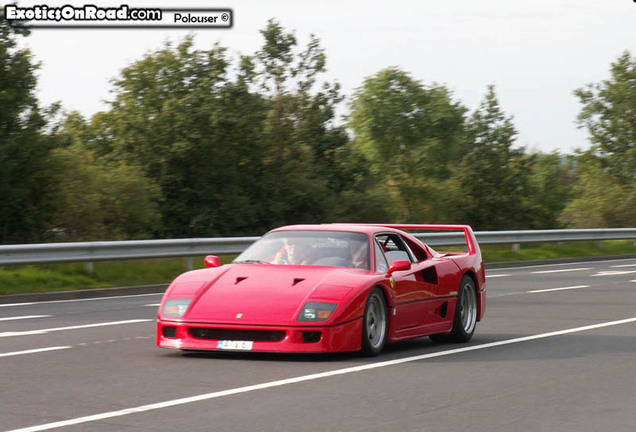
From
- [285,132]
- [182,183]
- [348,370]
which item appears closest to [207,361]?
[348,370]

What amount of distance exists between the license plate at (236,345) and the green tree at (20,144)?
1988 cm

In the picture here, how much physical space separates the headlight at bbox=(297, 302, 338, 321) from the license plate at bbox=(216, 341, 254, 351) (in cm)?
47

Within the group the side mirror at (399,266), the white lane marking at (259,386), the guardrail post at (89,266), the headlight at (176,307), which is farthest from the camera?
the guardrail post at (89,266)

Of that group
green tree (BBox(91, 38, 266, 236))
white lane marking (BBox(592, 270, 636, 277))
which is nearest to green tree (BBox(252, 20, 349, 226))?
green tree (BBox(91, 38, 266, 236))

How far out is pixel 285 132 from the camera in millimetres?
45750

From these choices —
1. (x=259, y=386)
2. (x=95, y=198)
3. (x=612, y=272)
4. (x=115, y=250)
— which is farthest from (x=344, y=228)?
(x=95, y=198)

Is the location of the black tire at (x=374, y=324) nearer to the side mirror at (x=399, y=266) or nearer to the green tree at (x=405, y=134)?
the side mirror at (x=399, y=266)

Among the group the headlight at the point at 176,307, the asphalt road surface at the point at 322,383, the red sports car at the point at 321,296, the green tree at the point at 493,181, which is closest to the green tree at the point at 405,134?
the green tree at the point at 493,181

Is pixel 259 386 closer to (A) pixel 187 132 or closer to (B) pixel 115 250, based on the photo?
(B) pixel 115 250

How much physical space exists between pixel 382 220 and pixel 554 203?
4291cm

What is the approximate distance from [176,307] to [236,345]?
658 millimetres

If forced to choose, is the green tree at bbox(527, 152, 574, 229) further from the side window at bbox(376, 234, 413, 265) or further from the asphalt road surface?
the side window at bbox(376, 234, 413, 265)

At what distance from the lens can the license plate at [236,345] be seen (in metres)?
9.09

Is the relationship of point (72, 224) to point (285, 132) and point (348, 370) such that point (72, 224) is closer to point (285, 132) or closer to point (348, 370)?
point (285, 132)
